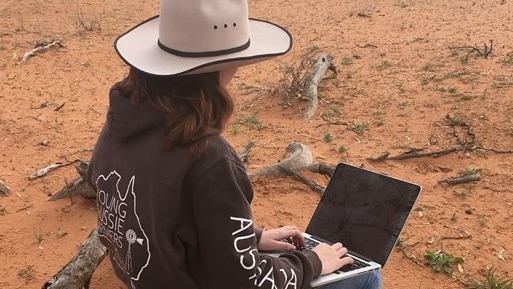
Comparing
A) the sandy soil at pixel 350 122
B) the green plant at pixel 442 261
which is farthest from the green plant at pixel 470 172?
the green plant at pixel 442 261

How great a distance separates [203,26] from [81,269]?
5.83ft

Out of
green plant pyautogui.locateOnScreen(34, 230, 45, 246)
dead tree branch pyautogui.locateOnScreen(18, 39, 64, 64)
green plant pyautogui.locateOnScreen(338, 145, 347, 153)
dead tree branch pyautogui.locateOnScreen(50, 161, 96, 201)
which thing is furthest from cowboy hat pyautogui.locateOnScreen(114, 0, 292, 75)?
dead tree branch pyautogui.locateOnScreen(18, 39, 64, 64)

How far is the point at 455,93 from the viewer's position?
20.3 ft

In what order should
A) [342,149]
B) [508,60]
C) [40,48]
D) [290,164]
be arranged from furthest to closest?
[40,48]
[508,60]
[342,149]
[290,164]

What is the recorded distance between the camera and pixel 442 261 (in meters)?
3.36

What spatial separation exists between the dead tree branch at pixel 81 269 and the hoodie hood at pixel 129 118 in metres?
1.47

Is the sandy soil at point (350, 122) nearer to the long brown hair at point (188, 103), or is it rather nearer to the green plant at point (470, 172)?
the green plant at point (470, 172)

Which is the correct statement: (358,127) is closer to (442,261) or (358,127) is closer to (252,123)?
(252,123)

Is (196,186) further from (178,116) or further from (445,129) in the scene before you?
(445,129)

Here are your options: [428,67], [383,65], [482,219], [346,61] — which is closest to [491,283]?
[482,219]

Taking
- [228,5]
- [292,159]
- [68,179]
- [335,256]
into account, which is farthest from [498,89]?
[228,5]

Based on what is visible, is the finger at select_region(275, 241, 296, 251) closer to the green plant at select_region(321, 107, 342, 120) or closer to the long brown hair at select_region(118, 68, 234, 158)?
the long brown hair at select_region(118, 68, 234, 158)

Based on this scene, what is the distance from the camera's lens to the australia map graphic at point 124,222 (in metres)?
1.58

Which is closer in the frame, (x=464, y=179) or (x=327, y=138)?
(x=464, y=179)
